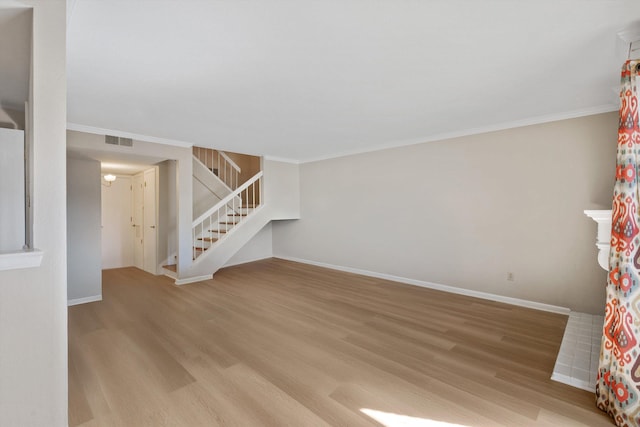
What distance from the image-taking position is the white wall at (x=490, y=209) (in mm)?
3404

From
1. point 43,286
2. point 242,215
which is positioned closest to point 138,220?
point 242,215

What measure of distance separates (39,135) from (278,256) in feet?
21.1

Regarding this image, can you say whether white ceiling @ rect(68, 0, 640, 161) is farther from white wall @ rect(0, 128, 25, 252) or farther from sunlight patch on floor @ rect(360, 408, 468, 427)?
sunlight patch on floor @ rect(360, 408, 468, 427)

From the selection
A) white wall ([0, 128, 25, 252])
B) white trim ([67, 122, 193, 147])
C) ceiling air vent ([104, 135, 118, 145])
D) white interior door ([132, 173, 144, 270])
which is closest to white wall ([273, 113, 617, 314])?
white trim ([67, 122, 193, 147])

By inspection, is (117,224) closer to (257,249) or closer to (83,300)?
(83,300)

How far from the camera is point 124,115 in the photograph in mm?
3510

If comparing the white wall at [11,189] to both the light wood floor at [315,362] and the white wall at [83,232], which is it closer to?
the light wood floor at [315,362]

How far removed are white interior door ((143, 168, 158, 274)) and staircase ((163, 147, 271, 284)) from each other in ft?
1.51

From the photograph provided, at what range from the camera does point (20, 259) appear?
1.34 meters

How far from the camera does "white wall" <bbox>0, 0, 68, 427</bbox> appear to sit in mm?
1366

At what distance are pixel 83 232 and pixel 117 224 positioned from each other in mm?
2522

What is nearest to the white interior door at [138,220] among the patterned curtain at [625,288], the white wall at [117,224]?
the white wall at [117,224]

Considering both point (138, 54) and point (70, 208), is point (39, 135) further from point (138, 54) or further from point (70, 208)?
point (70, 208)

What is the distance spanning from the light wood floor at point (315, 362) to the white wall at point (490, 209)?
531mm
